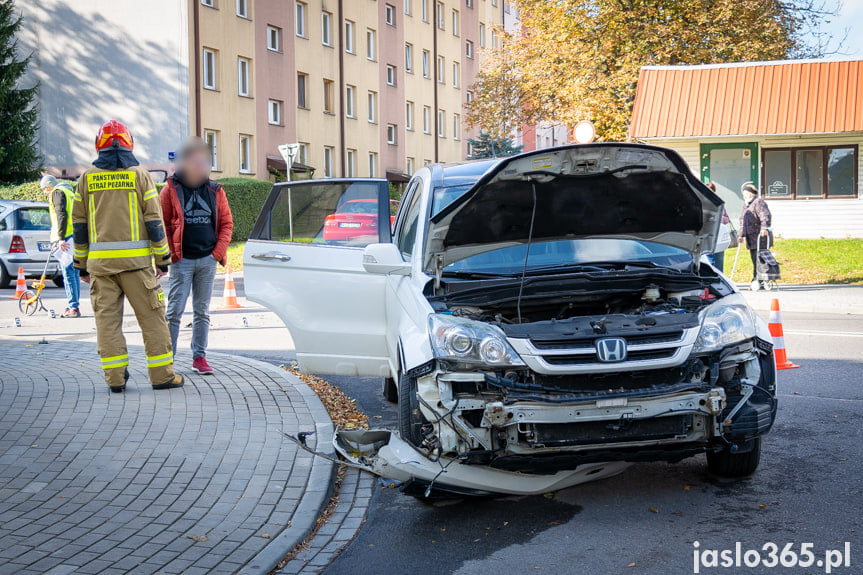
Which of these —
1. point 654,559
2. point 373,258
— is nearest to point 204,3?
point 373,258

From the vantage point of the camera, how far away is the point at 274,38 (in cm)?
3794

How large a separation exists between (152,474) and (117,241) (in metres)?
2.39

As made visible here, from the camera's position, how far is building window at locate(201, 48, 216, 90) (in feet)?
111

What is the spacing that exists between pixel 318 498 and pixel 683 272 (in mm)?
2505

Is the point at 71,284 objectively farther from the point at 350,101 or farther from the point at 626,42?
the point at 350,101

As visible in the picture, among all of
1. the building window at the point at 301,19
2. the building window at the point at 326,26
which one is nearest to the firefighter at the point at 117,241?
the building window at the point at 301,19

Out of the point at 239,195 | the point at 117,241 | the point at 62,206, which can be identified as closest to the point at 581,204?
the point at 117,241

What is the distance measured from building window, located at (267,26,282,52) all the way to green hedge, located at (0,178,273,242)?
8.62 meters

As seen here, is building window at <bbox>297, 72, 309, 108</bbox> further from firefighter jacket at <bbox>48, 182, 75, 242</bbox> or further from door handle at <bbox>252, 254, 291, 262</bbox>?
door handle at <bbox>252, 254, 291, 262</bbox>

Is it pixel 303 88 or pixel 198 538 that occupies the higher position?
pixel 303 88

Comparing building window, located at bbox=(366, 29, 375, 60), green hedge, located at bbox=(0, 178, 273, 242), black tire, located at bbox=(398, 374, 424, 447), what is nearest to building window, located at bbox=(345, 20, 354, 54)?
building window, located at bbox=(366, 29, 375, 60)

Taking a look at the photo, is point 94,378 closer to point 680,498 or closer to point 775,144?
point 680,498

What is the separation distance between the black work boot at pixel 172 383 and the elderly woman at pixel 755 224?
1215 cm

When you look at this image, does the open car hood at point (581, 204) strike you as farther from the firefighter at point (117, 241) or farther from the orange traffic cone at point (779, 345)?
the orange traffic cone at point (779, 345)
